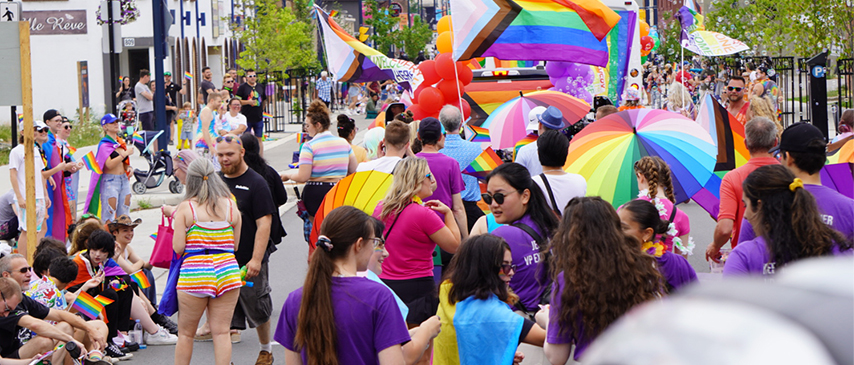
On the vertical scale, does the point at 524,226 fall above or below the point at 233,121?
below

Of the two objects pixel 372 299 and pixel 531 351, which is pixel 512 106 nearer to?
pixel 531 351

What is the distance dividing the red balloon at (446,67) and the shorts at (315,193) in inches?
143

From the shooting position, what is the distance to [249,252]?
6.11m

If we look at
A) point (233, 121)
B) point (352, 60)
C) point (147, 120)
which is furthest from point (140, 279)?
point (147, 120)

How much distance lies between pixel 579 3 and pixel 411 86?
11.3ft

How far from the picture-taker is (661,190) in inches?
208

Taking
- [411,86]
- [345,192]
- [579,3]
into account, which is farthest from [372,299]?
[411,86]

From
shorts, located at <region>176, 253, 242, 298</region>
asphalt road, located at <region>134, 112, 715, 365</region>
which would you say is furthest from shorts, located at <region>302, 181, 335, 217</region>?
shorts, located at <region>176, 253, 242, 298</region>

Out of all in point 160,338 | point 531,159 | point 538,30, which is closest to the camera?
point 531,159

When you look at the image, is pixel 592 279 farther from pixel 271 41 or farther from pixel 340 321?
pixel 271 41

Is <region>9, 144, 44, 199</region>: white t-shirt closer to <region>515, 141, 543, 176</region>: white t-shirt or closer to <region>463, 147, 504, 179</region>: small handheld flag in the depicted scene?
<region>463, 147, 504, 179</region>: small handheld flag

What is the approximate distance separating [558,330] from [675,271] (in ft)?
2.32

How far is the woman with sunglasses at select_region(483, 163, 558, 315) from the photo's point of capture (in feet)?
14.0

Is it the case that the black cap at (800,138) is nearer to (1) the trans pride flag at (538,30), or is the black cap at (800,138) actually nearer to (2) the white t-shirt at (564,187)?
(2) the white t-shirt at (564,187)
